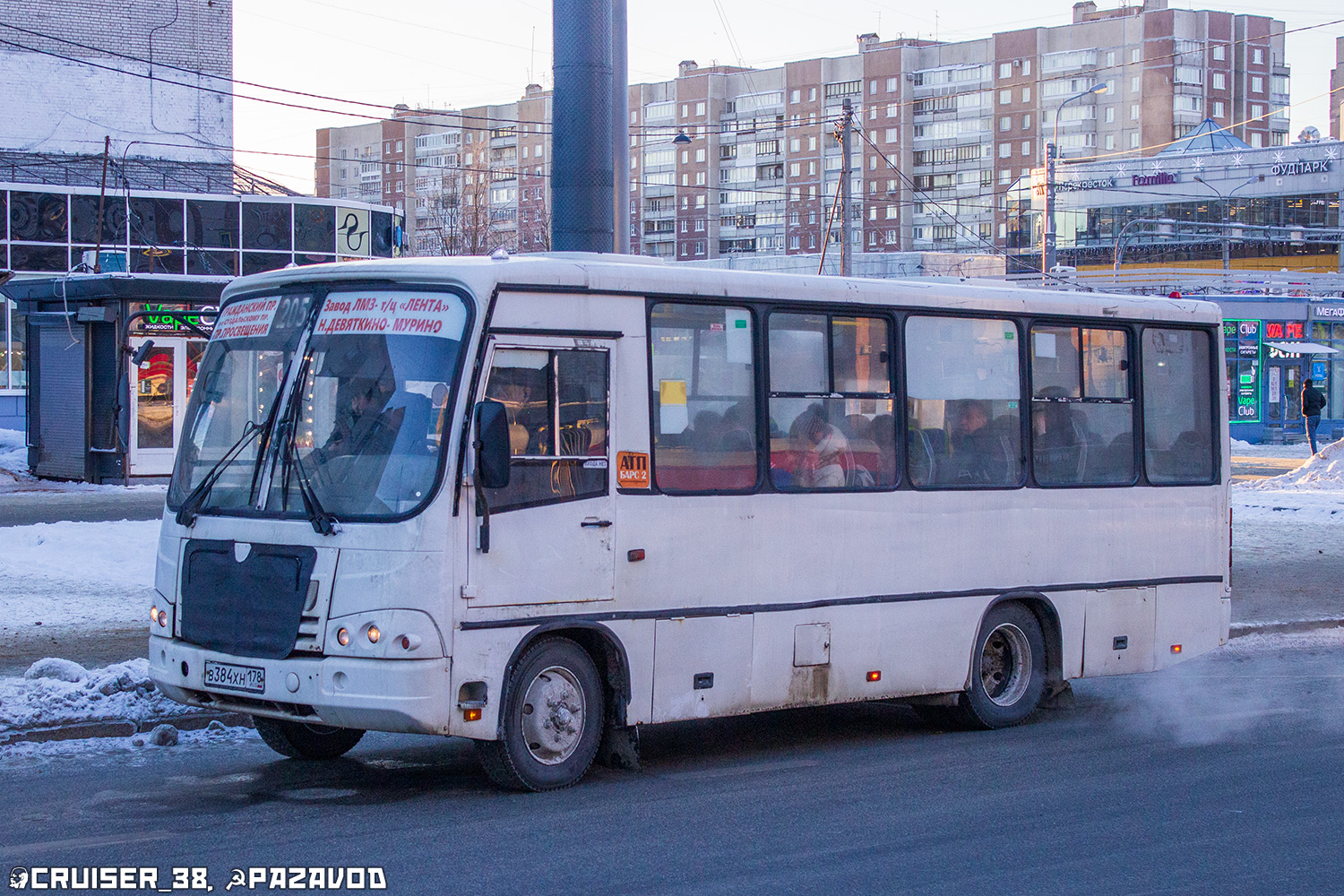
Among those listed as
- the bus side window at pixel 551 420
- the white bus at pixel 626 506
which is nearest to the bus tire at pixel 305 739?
the white bus at pixel 626 506

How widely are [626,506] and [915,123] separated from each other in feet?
368

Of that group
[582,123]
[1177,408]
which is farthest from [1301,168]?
[1177,408]

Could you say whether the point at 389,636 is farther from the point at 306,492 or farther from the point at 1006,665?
the point at 1006,665

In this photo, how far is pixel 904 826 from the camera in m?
6.96

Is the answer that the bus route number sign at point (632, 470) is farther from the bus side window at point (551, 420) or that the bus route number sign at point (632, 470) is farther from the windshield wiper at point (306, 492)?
the windshield wiper at point (306, 492)

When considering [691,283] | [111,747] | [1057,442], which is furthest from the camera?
[1057,442]

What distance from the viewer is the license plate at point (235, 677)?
717 cm

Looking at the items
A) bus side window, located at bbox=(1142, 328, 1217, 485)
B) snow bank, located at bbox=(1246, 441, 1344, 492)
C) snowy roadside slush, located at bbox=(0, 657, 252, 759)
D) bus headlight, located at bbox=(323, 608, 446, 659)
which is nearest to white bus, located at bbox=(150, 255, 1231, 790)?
bus headlight, located at bbox=(323, 608, 446, 659)

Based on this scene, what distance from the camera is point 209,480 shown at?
7.71 m

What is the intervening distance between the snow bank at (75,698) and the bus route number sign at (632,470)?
128 inches

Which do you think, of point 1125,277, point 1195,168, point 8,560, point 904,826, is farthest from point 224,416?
point 1195,168

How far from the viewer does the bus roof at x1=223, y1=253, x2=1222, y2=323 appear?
7.48 m

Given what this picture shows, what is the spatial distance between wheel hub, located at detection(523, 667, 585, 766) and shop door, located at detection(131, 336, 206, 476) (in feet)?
71.4

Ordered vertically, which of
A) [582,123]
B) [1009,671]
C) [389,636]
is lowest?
[1009,671]
